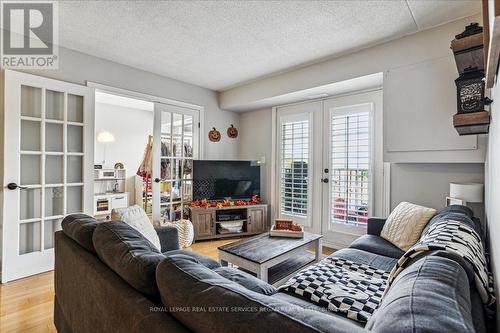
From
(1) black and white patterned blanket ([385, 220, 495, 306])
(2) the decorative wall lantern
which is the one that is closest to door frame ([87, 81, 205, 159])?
(2) the decorative wall lantern

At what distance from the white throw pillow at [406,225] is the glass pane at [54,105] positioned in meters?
3.63

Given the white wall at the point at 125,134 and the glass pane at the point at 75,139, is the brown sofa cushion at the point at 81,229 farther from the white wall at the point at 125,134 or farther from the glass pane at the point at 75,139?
the white wall at the point at 125,134

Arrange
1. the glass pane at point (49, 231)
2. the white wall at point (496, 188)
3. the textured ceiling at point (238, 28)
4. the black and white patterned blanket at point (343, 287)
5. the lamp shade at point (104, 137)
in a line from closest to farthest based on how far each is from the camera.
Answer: the white wall at point (496, 188), the black and white patterned blanket at point (343, 287), the textured ceiling at point (238, 28), the glass pane at point (49, 231), the lamp shade at point (104, 137)

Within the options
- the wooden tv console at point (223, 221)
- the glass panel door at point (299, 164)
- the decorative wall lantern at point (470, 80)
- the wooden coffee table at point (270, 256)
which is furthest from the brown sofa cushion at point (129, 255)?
the glass panel door at point (299, 164)

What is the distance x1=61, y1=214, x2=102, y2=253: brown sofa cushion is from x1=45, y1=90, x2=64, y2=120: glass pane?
1794mm

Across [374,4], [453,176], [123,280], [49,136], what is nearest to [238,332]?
[123,280]

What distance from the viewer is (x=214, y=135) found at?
14.3 ft

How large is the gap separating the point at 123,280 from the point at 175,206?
3004 mm

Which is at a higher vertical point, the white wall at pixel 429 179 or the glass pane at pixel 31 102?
the glass pane at pixel 31 102

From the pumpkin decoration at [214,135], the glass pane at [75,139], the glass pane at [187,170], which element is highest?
the pumpkin decoration at [214,135]

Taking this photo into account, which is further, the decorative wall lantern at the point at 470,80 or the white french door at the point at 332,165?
the white french door at the point at 332,165

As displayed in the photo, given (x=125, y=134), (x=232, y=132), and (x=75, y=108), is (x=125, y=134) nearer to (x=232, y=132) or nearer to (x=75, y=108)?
(x=232, y=132)

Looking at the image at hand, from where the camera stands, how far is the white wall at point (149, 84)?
9.39 ft

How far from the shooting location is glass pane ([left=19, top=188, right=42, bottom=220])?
258cm
